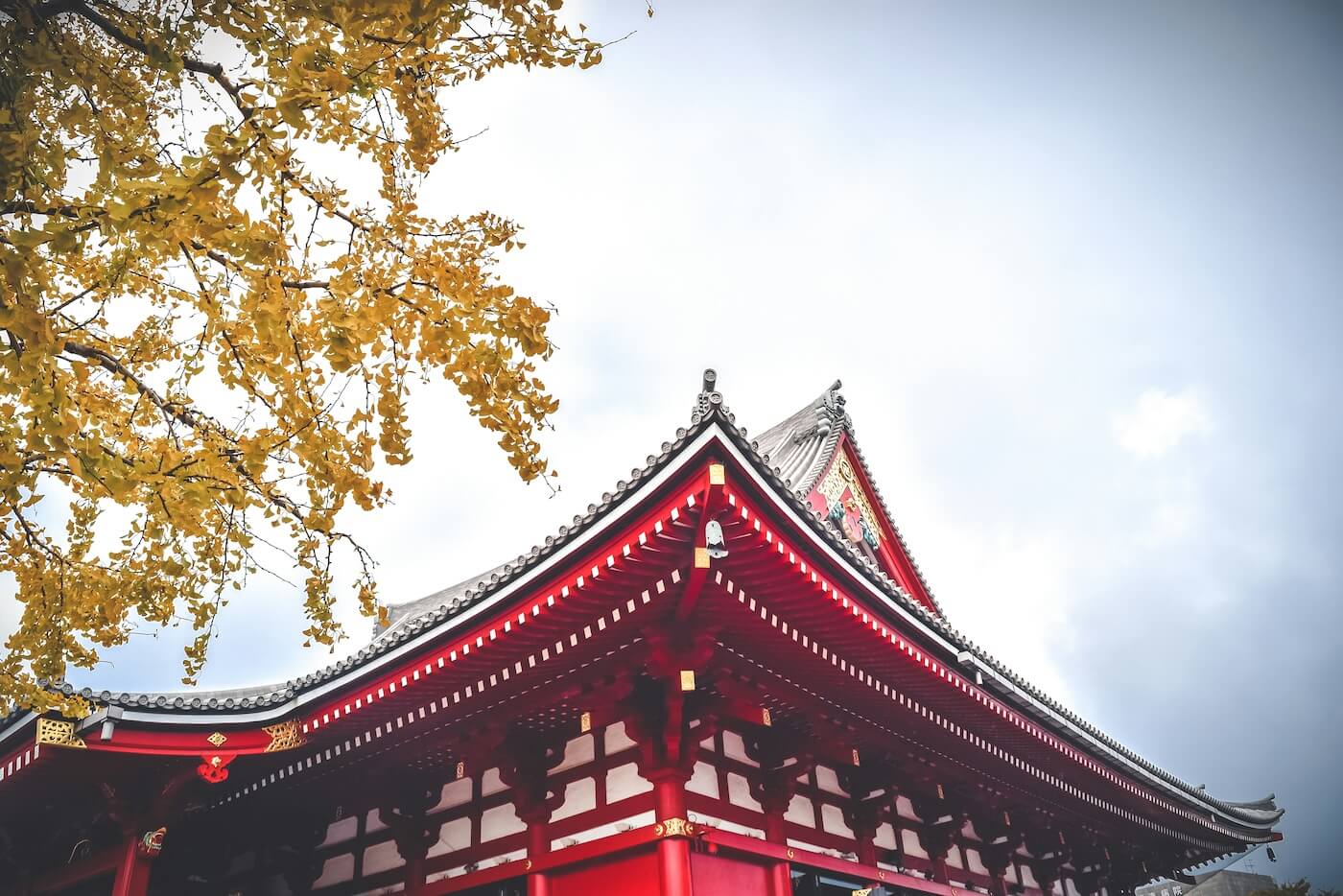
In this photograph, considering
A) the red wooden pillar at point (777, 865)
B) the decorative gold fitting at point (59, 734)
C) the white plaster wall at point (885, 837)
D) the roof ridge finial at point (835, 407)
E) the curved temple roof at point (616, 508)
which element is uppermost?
the roof ridge finial at point (835, 407)

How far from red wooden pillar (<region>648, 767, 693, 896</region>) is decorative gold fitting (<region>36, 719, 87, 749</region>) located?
5202mm

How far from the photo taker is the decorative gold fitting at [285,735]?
8234 mm

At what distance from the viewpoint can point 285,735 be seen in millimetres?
8297

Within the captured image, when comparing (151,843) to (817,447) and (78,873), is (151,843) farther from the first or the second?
(817,447)

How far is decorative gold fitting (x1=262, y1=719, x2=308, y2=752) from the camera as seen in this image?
8234 mm

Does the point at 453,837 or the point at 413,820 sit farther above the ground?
the point at 413,820

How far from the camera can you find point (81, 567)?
5789 millimetres

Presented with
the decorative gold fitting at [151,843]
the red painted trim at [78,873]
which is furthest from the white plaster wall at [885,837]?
the red painted trim at [78,873]

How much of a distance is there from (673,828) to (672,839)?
0.09 metres

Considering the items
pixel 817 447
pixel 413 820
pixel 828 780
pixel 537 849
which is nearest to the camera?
pixel 537 849

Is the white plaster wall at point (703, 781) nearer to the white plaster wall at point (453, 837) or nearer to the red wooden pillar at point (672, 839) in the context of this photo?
the red wooden pillar at point (672, 839)

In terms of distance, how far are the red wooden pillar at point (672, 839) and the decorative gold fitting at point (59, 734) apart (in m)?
5.20

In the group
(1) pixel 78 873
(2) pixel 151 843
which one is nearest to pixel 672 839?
(2) pixel 151 843

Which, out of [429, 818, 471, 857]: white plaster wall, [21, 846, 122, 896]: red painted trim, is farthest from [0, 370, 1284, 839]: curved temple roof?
[429, 818, 471, 857]: white plaster wall
